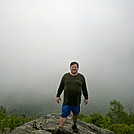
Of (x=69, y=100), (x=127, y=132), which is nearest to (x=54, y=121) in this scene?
(x=69, y=100)

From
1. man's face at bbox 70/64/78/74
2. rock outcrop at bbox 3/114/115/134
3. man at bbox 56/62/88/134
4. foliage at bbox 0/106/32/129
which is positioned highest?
man's face at bbox 70/64/78/74

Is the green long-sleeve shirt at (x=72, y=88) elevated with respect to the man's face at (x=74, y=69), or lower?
lower

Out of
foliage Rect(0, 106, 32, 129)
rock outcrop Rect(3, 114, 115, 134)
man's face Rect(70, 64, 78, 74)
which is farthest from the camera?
foliage Rect(0, 106, 32, 129)

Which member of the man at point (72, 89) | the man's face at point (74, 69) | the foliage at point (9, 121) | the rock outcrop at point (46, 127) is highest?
the man's face at point (74, 69)

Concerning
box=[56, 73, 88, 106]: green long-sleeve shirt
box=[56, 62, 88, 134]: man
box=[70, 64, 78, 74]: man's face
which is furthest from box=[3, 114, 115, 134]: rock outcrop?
box=[70, 64, 78, 74]: man's face

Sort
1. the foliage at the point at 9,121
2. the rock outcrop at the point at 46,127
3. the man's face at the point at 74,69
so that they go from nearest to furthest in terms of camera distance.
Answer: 1. the man's face at the point at 74,69
2. the rock outcrop at the point at 46,127
3. the foliage at the point at 9,121

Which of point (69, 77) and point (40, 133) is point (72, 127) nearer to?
point (40, 133)

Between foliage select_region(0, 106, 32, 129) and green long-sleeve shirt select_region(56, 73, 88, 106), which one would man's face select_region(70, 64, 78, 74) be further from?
foliage select_region(0, 106, 32, 129)

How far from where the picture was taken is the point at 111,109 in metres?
73.7

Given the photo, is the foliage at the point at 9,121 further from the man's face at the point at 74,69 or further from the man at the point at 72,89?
the man's face at the point at 74,69

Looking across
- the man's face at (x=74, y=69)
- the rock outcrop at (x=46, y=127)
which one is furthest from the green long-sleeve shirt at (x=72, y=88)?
the rock outcrop at (x=46, y=127)

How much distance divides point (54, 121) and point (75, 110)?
2.71m

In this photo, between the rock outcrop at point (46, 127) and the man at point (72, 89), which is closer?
the man at point (72, 89)

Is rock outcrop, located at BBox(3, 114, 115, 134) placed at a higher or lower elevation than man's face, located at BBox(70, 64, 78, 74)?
lower
